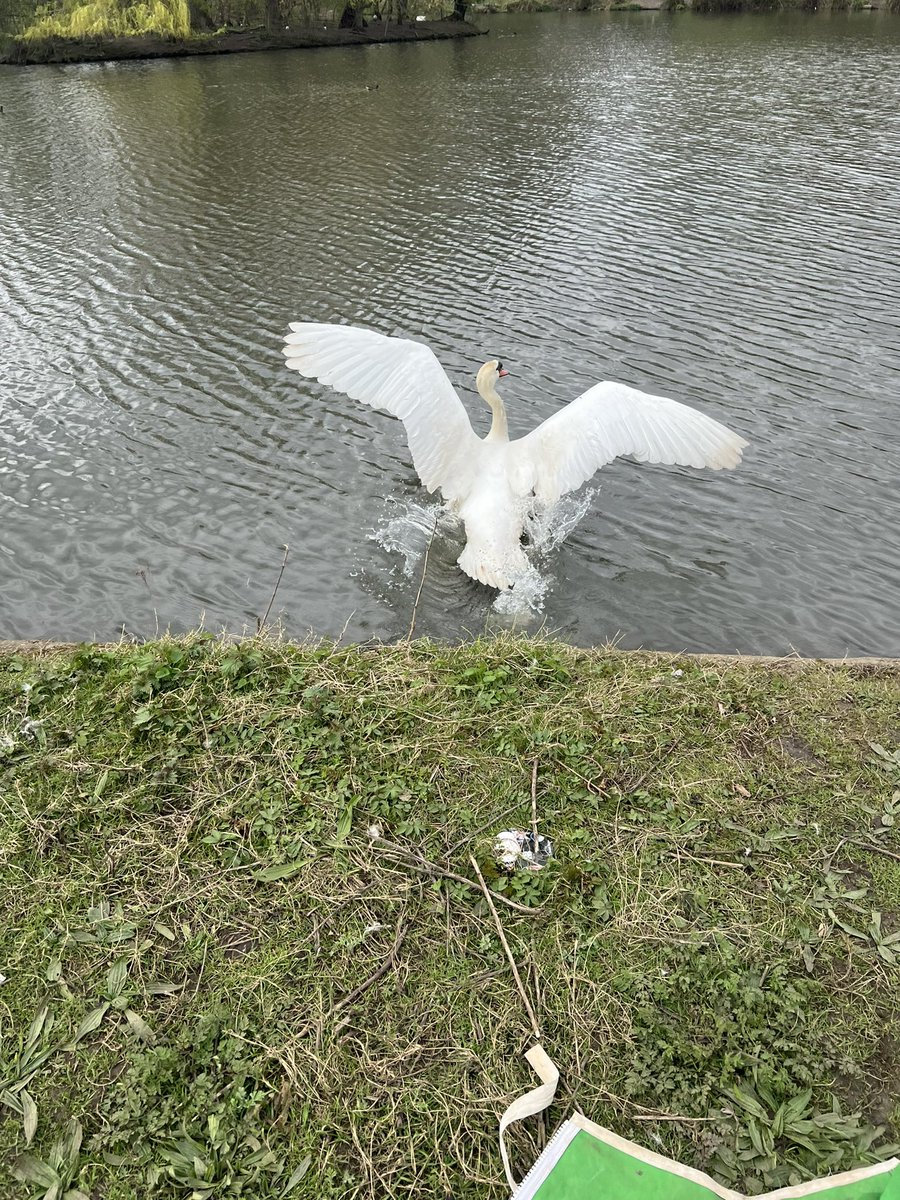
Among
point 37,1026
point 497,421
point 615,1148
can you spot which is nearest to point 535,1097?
point 615,1148

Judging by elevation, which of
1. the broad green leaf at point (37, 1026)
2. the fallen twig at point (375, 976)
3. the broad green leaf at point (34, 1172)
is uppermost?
the broad green leaf at point (37, 1026)

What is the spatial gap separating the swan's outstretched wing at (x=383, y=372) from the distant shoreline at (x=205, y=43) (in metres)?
40.4

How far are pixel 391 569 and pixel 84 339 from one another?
276 inches

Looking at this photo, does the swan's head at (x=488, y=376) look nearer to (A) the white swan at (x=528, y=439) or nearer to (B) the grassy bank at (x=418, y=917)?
(A) the white swan at (x=528, y=439)

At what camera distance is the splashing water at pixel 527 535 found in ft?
21.3

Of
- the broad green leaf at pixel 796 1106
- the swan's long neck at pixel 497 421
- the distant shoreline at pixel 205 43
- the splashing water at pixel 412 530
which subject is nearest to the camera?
the broad green leaf at pixel 796 1106

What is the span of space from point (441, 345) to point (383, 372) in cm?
495

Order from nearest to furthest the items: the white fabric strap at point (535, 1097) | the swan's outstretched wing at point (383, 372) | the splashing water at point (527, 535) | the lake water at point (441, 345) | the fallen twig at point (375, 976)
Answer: the white fabric strap at point (535, 1097), the fallen twig at point (375, 976), the swan's outstretched wing at point (383, 372), the splashing water at point (527, 535), the lake water at point (441, 345)

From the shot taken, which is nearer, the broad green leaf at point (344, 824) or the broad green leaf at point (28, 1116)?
the broad green leaf at point (28, 1116)

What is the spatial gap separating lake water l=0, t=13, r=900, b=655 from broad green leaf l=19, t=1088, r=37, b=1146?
3386 millimetres

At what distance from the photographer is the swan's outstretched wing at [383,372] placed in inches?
247

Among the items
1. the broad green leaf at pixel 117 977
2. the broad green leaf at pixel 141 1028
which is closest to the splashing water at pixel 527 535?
the broad green leaf at pixel 117 977

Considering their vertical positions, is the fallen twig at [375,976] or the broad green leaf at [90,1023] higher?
the broad green leaf at [90,1023]

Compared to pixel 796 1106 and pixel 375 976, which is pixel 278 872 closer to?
pixel 375 976
